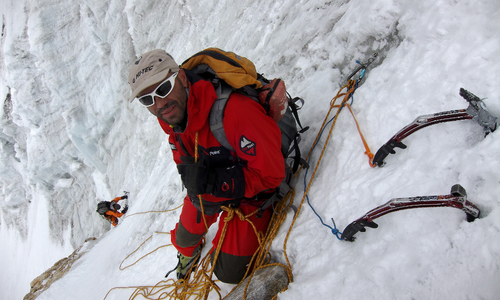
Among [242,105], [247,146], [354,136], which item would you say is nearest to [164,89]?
[242,105]

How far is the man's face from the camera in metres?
1.94

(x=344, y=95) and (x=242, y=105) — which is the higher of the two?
(x=242, y=105)

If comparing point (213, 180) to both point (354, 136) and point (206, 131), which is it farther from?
point (354, 136)

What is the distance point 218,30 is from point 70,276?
5.93m

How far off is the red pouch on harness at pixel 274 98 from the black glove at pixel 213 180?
55 cm

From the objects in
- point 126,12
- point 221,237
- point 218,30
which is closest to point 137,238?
point 221,237

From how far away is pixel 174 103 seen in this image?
1.97m

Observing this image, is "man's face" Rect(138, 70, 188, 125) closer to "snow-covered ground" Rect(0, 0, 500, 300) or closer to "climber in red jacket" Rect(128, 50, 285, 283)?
"climber in red jacket" Rect(128, 50, 285, 283)

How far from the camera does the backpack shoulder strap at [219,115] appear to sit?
1.98 metres

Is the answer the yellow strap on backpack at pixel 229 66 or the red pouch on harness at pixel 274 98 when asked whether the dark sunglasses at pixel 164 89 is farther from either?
the red pouch on harness at pixel 274 98

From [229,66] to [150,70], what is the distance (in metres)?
0.57

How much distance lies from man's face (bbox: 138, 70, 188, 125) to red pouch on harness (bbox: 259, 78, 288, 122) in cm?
62


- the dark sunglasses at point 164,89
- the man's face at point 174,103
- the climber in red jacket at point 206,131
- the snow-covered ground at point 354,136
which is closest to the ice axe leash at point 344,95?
the snow-covered ground at point 354,136

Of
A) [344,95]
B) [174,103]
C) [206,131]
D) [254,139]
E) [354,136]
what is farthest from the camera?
[344,95]
